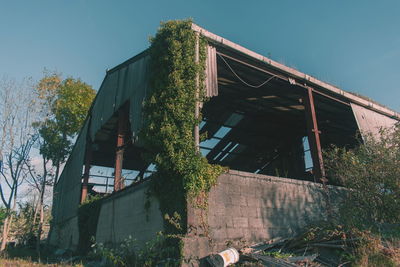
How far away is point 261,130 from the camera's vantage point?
19359 millimetres

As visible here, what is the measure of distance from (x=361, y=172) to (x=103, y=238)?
929cm

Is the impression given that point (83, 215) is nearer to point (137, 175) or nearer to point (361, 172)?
point (137, 175)

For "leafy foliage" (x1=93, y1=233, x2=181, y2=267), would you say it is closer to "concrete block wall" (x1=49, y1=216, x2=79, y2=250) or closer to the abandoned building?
the abandoned building

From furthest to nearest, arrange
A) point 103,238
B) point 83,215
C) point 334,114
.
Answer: point 334,114 → point 83,215 → point 103,238

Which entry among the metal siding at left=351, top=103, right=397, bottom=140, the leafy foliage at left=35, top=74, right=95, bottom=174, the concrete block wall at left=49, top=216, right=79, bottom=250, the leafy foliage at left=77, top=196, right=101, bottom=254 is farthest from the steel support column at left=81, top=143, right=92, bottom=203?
the metal siding at left=351, top=103, right=397, bottom=140

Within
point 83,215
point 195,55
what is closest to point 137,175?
point 83,215

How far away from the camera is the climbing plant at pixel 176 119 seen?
25.4 ft

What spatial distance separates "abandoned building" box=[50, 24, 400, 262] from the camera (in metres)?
8.37

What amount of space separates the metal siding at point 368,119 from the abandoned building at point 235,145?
0.07m

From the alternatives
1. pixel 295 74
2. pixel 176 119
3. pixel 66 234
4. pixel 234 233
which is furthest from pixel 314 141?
pixel 66 234

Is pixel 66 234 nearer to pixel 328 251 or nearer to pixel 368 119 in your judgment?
pixel 328 251

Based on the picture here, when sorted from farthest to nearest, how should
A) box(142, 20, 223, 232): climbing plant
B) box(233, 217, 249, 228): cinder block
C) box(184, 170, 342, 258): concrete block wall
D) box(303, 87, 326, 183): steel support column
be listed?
box(303, 87, 326, 183): steel support column
box(233, 217, 249, 228): cinder block
box(142, 20, 223, 232): climbing plant
box(184, 170, 342, 258): concrete block wall

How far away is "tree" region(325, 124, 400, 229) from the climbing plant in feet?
14.7

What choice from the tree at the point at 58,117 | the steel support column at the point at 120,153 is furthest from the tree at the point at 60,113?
the steel support column at the point at 120,153
